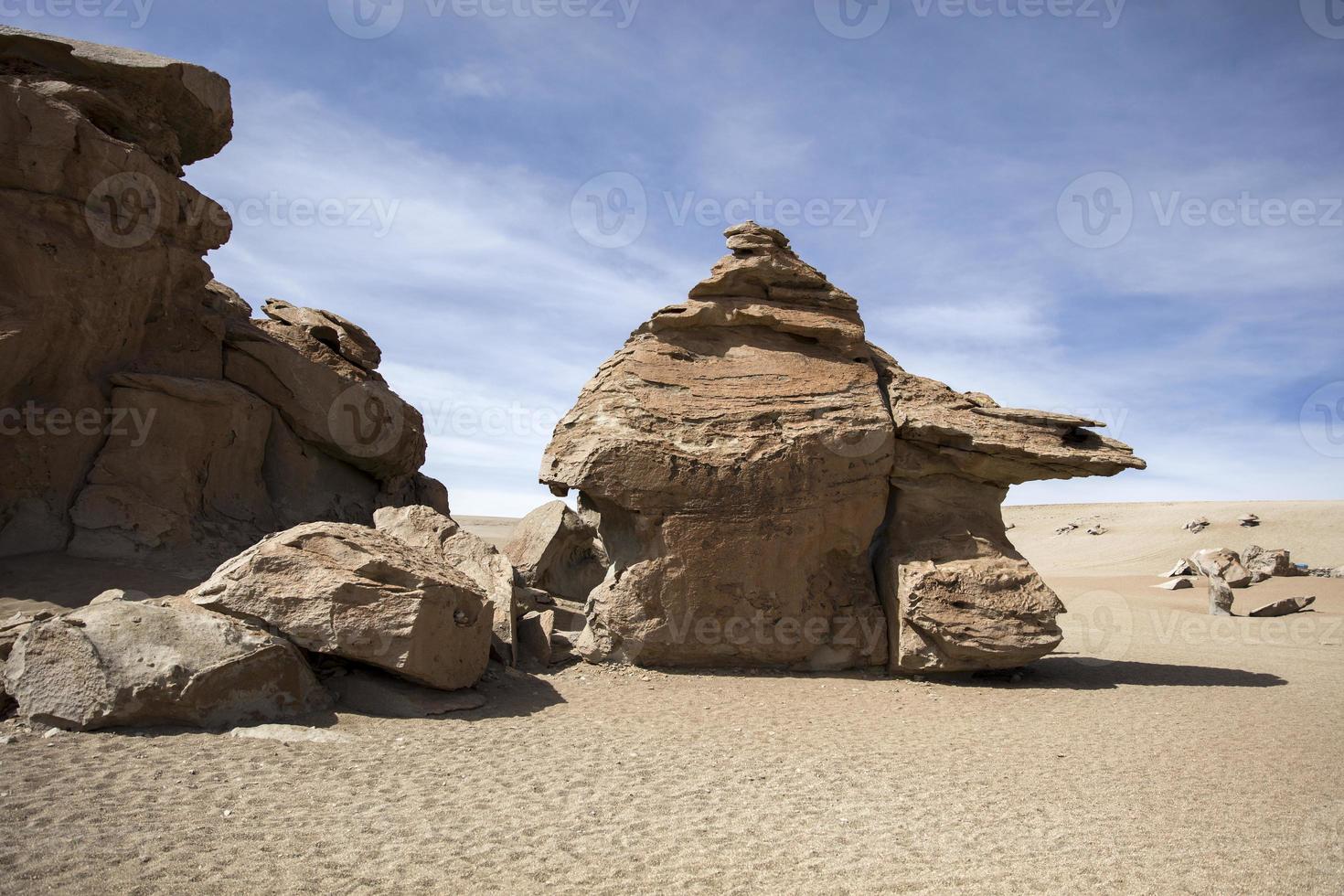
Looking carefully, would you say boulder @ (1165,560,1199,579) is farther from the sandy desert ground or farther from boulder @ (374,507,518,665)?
boulder @ (374,507,518,665)

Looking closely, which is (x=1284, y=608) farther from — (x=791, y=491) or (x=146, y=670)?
(x=146, y=670)

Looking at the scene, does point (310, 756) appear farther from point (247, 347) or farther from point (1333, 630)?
point (1333, 630)

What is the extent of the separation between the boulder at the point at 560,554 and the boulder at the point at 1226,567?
19937 millimetres

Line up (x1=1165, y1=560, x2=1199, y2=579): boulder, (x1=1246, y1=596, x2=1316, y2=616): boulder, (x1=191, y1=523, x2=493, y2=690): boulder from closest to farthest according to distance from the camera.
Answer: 1. (x1=191, y1=523, x2=493, y2=690): boulder
2. (x1=1246, y1=596, x2=1316, y2=616): boulder
3. (x1=1165, y1=560, x2=1199, y2=579): boulder

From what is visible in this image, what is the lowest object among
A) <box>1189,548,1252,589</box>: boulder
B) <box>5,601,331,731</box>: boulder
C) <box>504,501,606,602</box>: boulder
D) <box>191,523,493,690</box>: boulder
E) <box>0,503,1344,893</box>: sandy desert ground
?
<box>0,503,1344,893</box>: sandy desert ground

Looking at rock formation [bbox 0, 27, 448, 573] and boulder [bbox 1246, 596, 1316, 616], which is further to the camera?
boulder [bbox 1246, 596, 1316, 616]

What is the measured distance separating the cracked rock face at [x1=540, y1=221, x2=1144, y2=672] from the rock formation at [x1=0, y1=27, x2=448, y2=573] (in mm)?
5876

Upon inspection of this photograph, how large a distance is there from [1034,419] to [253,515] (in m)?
12.7

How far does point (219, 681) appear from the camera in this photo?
7.16 meters

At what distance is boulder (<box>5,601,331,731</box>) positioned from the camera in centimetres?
674

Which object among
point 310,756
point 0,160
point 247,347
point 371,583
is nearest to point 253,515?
point 247,347

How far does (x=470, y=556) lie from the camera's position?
11.8 meters

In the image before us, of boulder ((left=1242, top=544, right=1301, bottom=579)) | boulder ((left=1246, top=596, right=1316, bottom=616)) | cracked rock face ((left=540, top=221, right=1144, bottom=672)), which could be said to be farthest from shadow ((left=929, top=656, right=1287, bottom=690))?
boulder ((left=1242, top=544, right=1301, bottom=579))

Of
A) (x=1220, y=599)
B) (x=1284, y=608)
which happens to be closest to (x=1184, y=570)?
(x=1284, y=608)
